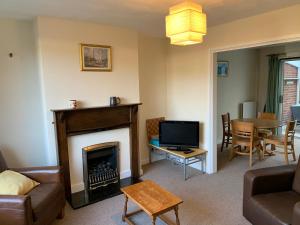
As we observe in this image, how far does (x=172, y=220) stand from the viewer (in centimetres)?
264

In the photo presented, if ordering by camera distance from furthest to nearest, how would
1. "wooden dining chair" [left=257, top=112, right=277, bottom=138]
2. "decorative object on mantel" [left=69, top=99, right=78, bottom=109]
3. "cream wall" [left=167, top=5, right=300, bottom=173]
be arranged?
"wooden dining chair" [left=257, top=112, right=277, bottom=138] < "decorative object on mantel" [left=69, top=99, right=78, bottom=109] < "cream wall" [left=167, top=5, right=300, bottom=173]

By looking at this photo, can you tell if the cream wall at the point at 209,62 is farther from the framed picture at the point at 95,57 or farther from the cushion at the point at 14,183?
the cushion at the point at 14,183

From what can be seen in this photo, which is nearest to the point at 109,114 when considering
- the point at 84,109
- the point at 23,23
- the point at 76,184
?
the point at 84,109

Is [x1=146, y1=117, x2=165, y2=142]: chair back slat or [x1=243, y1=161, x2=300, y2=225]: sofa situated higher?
[x1=146, y1=117, x2=165, y2=142]: chair back slat

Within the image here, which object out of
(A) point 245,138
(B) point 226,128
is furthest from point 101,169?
(B) point 226,128

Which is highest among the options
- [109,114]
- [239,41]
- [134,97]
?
Result: [239,41]

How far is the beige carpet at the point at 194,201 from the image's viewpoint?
2.66m

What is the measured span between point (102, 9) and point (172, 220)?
2552 millimetres

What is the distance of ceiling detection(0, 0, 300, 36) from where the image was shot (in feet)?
8.00

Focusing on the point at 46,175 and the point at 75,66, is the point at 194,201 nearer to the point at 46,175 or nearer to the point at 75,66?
the point at 46,175

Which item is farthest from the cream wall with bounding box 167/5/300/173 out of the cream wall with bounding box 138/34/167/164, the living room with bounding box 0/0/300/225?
the cream wall with bounding box 138/34/167/164

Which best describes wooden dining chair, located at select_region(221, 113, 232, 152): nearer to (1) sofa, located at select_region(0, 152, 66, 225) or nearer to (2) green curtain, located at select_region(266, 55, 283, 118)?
(2) green curtain, located at select_region(266, 55, 283, 118)

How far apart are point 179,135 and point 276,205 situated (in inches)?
81.9

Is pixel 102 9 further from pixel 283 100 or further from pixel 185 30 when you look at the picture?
pixel 283 100
